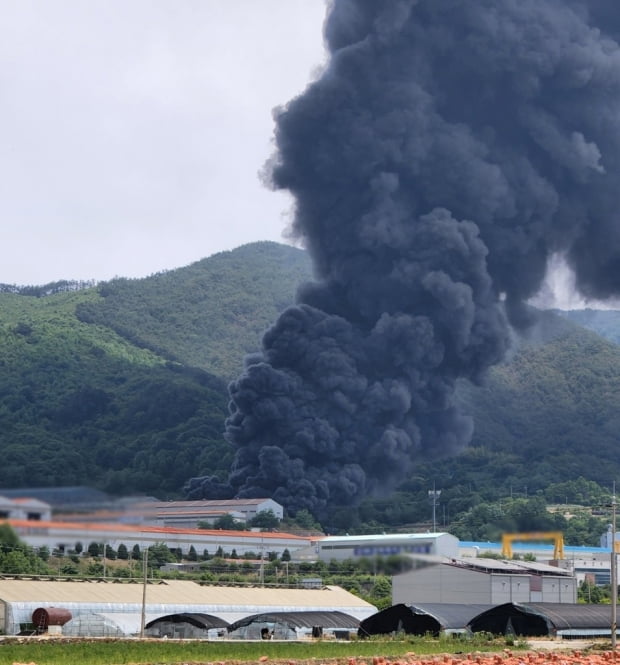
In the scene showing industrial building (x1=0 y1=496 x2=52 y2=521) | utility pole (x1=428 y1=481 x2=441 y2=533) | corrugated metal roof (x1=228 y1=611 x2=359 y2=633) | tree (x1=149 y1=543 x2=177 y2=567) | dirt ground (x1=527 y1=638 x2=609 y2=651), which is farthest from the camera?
utility pole (x1=428 y1=481 x2=441 y2=533)

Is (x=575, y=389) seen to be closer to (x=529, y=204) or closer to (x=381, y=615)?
(x=529, y=204)

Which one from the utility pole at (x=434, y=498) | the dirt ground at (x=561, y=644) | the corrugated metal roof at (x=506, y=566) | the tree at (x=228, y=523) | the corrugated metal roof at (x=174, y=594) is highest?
the utility pole at (x=434, y=498)

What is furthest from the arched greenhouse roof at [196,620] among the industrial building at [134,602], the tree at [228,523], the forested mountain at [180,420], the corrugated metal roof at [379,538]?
the tree at [228,523]

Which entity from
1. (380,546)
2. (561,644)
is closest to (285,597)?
(380,546)

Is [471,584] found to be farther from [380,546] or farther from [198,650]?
[198,650]

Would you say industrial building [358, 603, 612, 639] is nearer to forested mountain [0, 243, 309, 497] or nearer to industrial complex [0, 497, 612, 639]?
industrial complex [0, 497, 612, 639]

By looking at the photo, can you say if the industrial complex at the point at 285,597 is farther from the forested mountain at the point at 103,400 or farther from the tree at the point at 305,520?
the forested mountain at the point at 103,400

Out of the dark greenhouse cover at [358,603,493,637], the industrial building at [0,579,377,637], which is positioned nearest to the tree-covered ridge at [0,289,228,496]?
the industrial building at [0,579,377,637]

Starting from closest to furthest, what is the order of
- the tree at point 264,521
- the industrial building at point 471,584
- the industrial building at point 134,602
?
the industrial building at point 134,602, the industrial building at point 471,584, the tree at point 264,521
